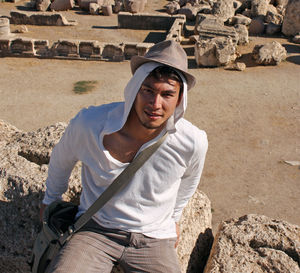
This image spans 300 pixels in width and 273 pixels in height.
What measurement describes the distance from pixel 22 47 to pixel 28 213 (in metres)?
9.71

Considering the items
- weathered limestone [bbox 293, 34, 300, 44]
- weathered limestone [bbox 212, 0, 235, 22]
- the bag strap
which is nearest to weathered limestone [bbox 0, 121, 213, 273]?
the bag strap

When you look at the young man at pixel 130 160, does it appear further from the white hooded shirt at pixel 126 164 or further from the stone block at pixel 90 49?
the stone block at pixel 90 49

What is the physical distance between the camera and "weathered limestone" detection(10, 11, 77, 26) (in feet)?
50.4

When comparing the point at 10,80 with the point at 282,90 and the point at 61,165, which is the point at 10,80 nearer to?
the point at 282,90

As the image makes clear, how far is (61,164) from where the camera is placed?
8.86ft

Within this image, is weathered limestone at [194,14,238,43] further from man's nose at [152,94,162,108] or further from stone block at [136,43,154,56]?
man's nose at [152,94,162,108]

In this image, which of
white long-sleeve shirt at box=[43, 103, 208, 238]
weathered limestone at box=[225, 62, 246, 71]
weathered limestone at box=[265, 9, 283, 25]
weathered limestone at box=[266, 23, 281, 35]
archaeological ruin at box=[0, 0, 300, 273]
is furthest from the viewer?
weathered limestone at box=[265, 9, 283, 25]

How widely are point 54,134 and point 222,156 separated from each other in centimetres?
369

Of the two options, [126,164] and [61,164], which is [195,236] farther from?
[61,164]

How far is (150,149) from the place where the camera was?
97.7 inches

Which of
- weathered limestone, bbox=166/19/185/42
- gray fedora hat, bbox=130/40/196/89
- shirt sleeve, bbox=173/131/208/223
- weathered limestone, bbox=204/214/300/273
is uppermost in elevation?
gray fedora hat, bbox=130/40/196/89

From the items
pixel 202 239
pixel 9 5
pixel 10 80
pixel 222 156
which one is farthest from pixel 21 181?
pixel 9 5

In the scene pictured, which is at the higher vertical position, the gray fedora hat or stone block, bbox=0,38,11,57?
the gray fedora hat

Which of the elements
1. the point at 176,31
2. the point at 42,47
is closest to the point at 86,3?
the point at 176,31
